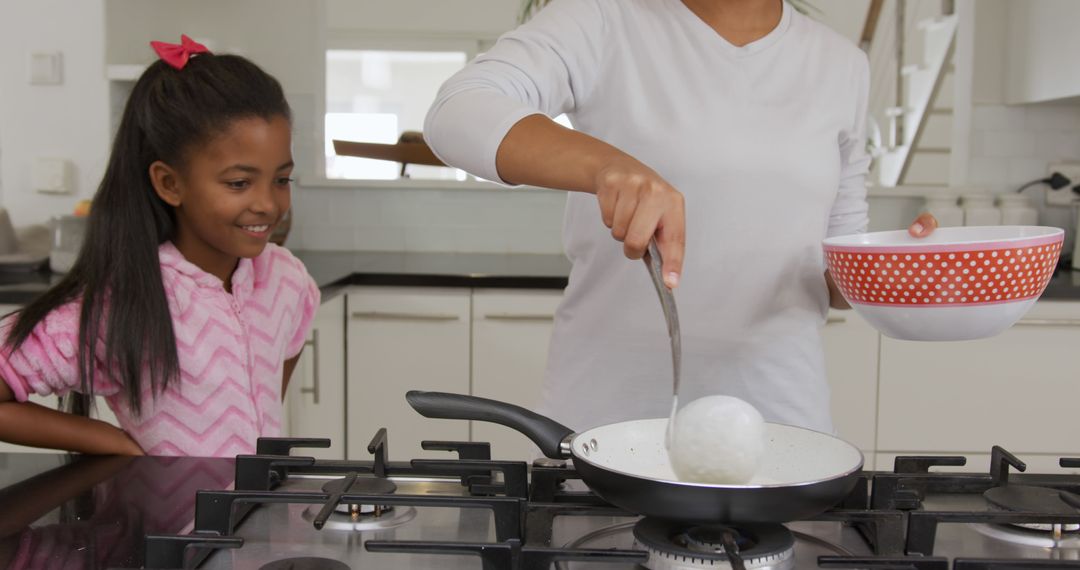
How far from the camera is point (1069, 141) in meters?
3.09

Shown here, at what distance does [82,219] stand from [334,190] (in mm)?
972

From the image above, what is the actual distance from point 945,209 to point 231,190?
2.25 m

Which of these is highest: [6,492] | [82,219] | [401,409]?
[82,219]

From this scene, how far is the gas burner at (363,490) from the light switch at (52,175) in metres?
1.97

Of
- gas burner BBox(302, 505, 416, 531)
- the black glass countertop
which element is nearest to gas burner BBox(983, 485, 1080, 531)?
gas burner BBox(302, 505, 416, 531)

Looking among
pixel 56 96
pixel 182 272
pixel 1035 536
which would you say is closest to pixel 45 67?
pixel 56 96

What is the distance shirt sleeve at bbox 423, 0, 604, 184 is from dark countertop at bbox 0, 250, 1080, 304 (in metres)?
1.32

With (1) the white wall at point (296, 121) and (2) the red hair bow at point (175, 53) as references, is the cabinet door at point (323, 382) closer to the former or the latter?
(1) the white wall at point (296, 121)

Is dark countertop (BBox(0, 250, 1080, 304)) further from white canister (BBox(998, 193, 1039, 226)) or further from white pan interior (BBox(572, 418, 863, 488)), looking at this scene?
white pan interior (BBox(572, 418, 863, 488))

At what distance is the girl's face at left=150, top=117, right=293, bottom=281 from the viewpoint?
1236mm

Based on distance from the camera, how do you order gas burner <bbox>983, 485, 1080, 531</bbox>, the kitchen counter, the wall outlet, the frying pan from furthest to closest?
the wall outlet < the kitchen counter < gas burner <bbox>983, 485, 1080, 531</bbox> < the frying pan

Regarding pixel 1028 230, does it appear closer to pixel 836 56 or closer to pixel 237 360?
pixel 836 56

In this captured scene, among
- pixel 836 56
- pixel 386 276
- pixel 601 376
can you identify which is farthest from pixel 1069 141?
pixel 601 376

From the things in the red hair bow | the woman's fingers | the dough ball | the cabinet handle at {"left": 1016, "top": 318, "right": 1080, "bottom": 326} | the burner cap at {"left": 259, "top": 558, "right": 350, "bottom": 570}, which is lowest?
the burner cap at {"left": 259, "top": 558, "right": 350, "bottom": 570}
